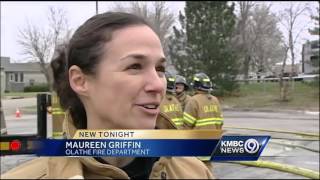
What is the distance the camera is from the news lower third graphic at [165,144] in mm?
911

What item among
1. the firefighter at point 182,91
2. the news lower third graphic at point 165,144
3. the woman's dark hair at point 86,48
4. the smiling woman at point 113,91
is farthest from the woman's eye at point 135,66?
the firefighter at point 182,91

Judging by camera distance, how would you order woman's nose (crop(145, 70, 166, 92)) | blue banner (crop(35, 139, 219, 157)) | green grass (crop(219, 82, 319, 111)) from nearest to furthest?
blue banner (crop(35, 139, 219, 157))
woman's nose (crop(145, 70, 166, 92))
green grass (crop(219, 82, 319, 111))

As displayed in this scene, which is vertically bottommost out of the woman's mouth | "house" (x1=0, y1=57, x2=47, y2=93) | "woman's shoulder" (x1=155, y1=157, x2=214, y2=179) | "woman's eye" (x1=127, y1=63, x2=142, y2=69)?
"house" (x1=0, y1=57, x2=47, y2=93)

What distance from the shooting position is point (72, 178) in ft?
3.83

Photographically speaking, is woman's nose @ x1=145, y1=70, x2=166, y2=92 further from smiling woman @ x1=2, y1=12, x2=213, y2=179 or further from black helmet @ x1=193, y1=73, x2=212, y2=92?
black helmet @ x1=193, y1=73, x2=212, y2=92

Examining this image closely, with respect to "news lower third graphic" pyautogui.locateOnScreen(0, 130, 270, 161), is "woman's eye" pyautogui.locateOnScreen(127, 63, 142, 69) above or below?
above

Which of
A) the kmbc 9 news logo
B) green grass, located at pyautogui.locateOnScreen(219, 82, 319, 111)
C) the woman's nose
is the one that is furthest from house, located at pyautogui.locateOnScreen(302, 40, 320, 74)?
green grass, located at pyautogui.locateOnScreen(219, 82, 319, 111)

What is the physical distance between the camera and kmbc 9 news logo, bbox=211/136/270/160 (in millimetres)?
923

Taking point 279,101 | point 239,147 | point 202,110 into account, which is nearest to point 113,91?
point 239,147

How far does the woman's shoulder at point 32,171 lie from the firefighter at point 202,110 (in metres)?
5.76

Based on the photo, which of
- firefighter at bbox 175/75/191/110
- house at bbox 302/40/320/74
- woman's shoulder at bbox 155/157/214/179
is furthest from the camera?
firefighter at bbox 175/75/191/110

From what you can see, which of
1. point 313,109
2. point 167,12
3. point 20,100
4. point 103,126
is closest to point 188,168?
point 103,126

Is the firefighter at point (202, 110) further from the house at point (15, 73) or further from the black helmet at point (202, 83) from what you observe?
the house at point (15, 73)

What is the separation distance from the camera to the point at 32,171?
1.25 meters
